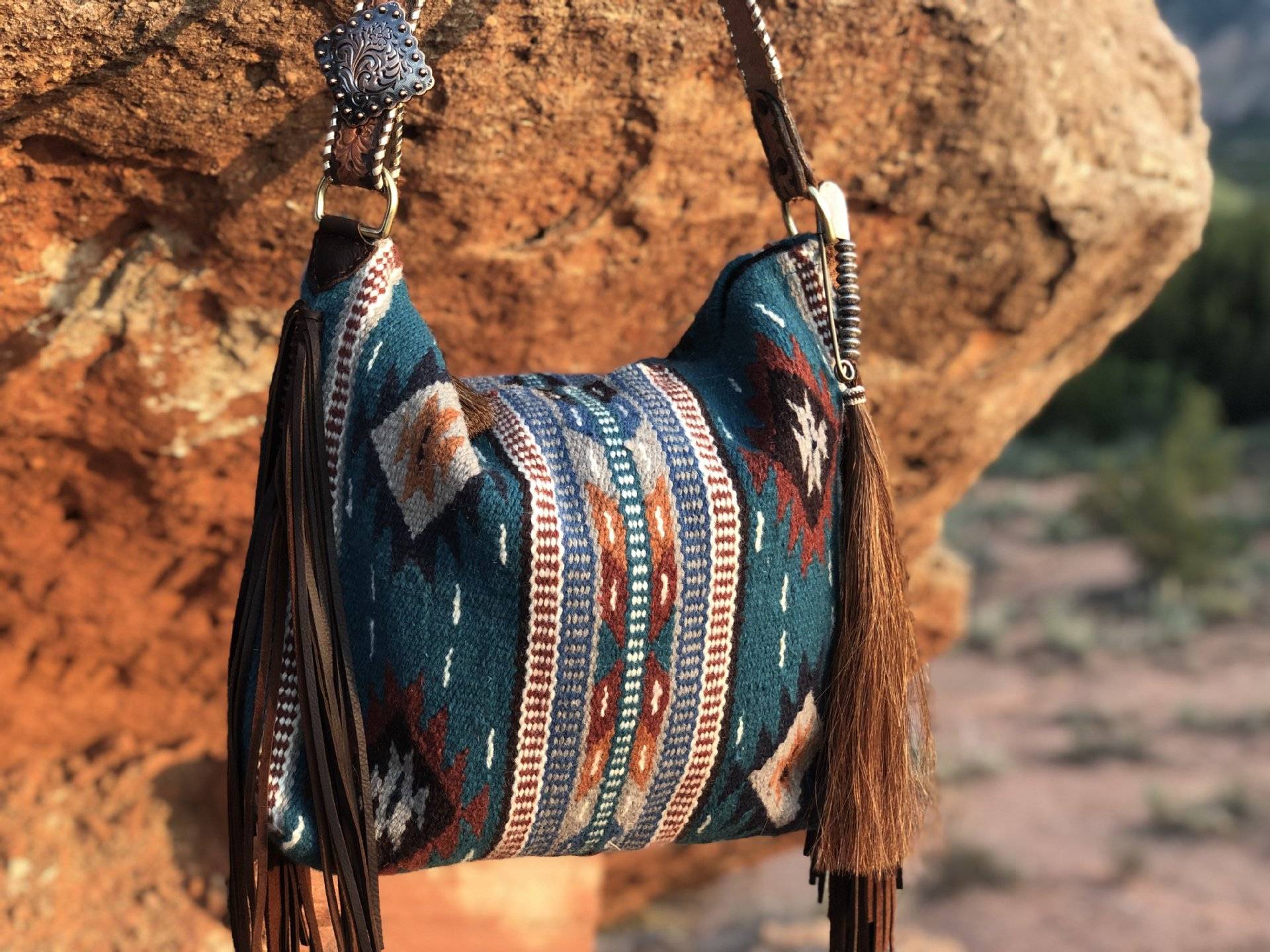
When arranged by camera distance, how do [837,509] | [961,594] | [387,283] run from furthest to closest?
[961,594] < [837,509] < [387,283]

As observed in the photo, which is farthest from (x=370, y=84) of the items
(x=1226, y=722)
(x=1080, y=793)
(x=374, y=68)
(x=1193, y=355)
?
(x=1193, y=355)

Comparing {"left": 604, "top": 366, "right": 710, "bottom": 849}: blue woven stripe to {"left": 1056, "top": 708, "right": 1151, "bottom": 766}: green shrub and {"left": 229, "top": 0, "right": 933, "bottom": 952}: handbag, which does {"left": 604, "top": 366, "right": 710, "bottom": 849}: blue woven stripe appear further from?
{"left": 1056, "top": 708, "right": 1151, "bottom": 766}: green shrub

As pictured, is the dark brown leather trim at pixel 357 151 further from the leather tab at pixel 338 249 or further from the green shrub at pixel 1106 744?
the green shrub at pixel 1106 744

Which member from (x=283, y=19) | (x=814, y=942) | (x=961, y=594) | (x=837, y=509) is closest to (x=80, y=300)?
(x=283, y=19)

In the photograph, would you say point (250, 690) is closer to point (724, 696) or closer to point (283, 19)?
point (724, 696)

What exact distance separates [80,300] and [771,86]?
750 millimetres

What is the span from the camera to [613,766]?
1.00m

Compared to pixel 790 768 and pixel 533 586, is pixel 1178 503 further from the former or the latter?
pixel 533 586

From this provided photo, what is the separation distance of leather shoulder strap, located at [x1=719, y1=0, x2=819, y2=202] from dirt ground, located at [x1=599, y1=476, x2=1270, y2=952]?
1363mm

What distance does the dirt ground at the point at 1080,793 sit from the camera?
3.28 metres

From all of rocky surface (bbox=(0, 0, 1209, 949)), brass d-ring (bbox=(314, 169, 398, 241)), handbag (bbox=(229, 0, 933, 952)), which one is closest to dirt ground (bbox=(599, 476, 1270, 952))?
rocky surface (bbox=(0, 0, 1209, 949))

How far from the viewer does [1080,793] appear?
4172mm

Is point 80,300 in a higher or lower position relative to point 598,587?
higher

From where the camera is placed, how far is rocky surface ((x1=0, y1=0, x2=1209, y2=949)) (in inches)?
47.9
